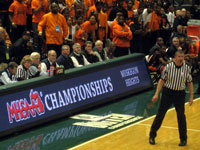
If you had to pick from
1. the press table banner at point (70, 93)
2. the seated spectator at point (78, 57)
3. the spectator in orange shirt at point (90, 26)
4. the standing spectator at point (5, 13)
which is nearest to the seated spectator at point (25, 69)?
the press table banner at point (70, 93)

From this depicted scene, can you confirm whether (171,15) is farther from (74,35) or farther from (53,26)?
(53,26)

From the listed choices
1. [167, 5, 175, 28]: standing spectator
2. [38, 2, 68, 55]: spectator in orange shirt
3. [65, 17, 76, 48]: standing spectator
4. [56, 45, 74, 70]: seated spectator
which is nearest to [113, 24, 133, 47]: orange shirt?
[65, 17, 76, 48]: standing spectator

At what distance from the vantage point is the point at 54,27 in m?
17.2

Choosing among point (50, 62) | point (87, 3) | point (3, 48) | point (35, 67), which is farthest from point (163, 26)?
point (35, 67)

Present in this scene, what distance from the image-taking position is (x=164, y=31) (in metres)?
23.5

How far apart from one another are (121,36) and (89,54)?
7.21 feet

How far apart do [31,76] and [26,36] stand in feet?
9.42

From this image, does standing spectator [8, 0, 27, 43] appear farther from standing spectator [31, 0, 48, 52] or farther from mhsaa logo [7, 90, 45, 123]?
mhsaa logo [7, 90, 45, 123]

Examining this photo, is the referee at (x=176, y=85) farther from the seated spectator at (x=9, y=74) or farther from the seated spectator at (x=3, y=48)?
the seated spectator at (x=3, y=48)

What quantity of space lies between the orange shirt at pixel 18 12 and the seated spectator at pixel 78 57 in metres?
3.16

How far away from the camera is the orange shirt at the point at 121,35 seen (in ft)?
61.8

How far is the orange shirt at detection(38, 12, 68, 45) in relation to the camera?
56.2 feet

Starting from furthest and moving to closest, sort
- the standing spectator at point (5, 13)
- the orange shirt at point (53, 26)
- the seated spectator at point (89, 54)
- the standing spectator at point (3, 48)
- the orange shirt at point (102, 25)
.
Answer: the orange shirt at point (102, 25)
the standing spectator at point (5, 13)
the orange shirt at point (53, 26)
the seated spectator at point (89, 54)
the standing spectator at point (3, 48)

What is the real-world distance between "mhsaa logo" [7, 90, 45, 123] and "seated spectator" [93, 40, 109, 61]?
4015 mm
